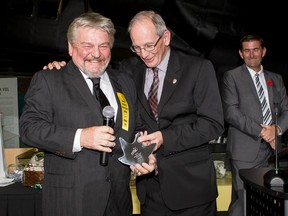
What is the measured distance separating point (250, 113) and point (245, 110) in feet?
0.16

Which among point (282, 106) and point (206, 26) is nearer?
point (282, 106)

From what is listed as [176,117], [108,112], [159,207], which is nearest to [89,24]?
[108,112]

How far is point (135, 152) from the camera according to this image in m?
1.84

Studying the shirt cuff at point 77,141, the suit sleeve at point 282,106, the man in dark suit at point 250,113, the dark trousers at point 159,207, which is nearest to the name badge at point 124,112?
the shirt cuff at point 77,141

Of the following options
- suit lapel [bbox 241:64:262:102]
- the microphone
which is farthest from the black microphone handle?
suit lapel [bbox 241:64:262:102]

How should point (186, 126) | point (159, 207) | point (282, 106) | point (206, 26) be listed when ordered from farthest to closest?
point (206, 26), point (282, 106), point (159, 207), point (186, 126)

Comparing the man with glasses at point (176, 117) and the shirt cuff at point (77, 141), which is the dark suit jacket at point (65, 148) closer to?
the shirt cuff at point (77, 141)

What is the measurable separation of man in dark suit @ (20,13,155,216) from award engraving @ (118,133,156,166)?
0.13 feet

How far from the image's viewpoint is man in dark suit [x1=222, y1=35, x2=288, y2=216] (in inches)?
142

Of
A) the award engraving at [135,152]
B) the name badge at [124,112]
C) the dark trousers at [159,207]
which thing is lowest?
the dark trousers at [159,207]

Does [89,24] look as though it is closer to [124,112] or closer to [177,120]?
[124,112]

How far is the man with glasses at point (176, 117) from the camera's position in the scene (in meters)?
2.05

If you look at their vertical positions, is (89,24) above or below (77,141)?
above

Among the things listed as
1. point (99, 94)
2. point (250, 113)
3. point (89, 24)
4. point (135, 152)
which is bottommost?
point (135, 152)
